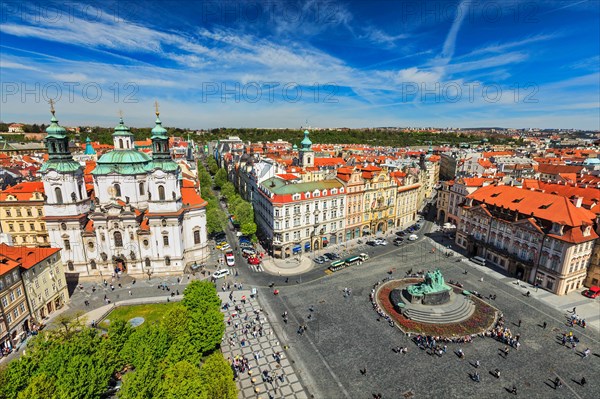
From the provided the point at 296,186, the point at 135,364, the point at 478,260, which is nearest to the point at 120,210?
the point at 135,364

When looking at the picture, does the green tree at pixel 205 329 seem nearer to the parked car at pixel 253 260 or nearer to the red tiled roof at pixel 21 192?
the parked car at pixel 253 260

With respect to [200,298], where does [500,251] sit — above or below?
below

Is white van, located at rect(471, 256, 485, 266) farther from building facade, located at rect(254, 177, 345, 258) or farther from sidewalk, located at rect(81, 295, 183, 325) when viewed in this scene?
sidewalk, located at rect(81, 295, 183, 325)

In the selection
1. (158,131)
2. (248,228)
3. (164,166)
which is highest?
(158,131)

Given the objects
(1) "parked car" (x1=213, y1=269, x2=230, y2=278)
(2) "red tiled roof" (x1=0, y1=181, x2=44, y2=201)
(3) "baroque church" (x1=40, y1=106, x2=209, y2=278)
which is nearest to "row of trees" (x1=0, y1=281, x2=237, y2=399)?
(1) "parked car" (x1=213, y1=269, x2=230, y2=278)

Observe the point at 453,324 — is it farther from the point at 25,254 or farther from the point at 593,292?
the point at 25,254
